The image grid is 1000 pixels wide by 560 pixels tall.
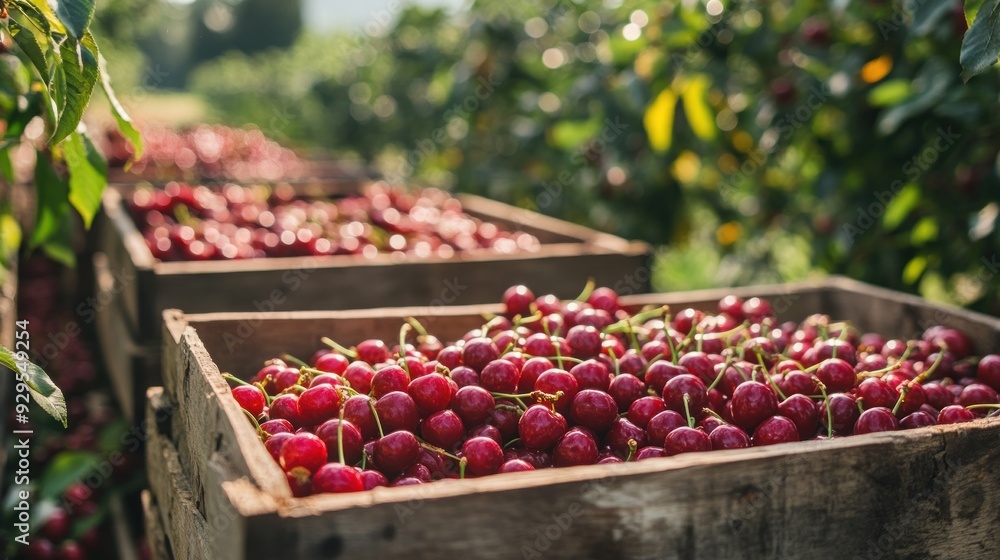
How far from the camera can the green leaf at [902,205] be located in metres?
2.91

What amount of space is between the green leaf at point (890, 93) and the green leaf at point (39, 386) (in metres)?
2.42

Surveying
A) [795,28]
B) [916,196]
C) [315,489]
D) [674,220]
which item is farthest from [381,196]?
[315,489]

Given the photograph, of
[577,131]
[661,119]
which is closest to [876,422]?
[661,119]

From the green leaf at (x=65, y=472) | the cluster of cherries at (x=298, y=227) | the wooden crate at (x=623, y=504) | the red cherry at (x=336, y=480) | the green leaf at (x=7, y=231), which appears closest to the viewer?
the wooden crate at (x=623, y=504)

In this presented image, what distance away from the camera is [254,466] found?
40.4 inches

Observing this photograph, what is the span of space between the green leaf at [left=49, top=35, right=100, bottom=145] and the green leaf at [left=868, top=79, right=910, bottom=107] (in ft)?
7.48

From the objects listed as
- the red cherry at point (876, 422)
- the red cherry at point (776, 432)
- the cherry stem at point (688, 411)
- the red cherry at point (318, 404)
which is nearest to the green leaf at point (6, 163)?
the red cherry at point (318, 404)


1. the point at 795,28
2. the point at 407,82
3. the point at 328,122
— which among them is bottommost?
the point at 328,122

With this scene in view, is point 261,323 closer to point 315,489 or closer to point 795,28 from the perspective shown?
point 315,489

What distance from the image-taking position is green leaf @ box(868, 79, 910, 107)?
8.83ft

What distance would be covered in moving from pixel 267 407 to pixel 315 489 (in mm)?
386

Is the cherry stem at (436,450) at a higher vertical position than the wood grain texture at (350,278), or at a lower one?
higher

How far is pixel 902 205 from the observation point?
296 centimetres

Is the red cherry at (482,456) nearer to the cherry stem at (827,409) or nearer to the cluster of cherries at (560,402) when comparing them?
the cluster of cherries at (560,402)
